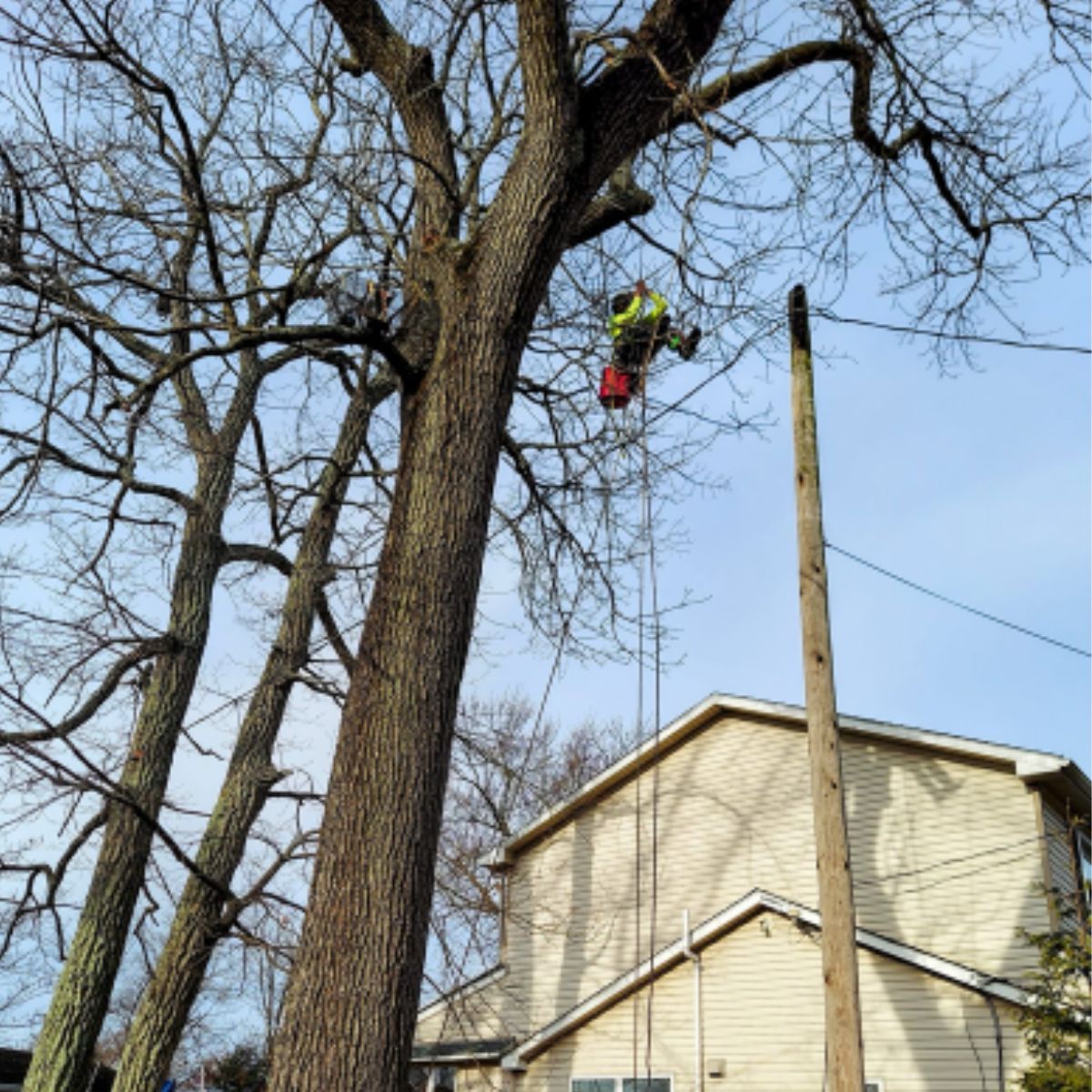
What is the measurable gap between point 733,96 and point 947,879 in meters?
10.3

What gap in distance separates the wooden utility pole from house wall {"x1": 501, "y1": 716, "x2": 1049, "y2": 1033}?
5.64 m

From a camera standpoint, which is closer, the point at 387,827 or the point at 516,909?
the point at 387,827

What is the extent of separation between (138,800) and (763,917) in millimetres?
7654

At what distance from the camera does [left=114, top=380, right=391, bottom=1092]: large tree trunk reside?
27.1 feet

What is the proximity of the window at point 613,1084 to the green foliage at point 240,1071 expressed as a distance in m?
14.7

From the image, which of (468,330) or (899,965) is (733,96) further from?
(899,965)

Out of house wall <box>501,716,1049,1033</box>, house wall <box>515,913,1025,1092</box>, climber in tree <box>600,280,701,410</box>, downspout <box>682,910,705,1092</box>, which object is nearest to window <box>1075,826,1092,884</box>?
house wall <box>501,716,1049,1033</box>

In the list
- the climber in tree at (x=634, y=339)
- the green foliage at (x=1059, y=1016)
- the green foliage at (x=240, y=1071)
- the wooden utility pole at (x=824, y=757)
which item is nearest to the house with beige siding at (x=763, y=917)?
the green foliage at (x=1059, y=1016)

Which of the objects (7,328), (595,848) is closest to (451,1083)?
(595,848)

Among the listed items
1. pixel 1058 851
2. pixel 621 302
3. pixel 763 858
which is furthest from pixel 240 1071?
pixel 621 302

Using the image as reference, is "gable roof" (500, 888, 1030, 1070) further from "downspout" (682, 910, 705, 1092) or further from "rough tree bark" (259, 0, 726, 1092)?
"rough tree bark" (259, 0, 726, 1092)

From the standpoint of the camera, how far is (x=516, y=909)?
17094 mm

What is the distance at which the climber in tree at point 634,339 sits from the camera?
295 inches

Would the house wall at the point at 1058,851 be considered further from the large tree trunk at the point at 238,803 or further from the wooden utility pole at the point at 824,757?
the large tree trunk at the point at 238,803
